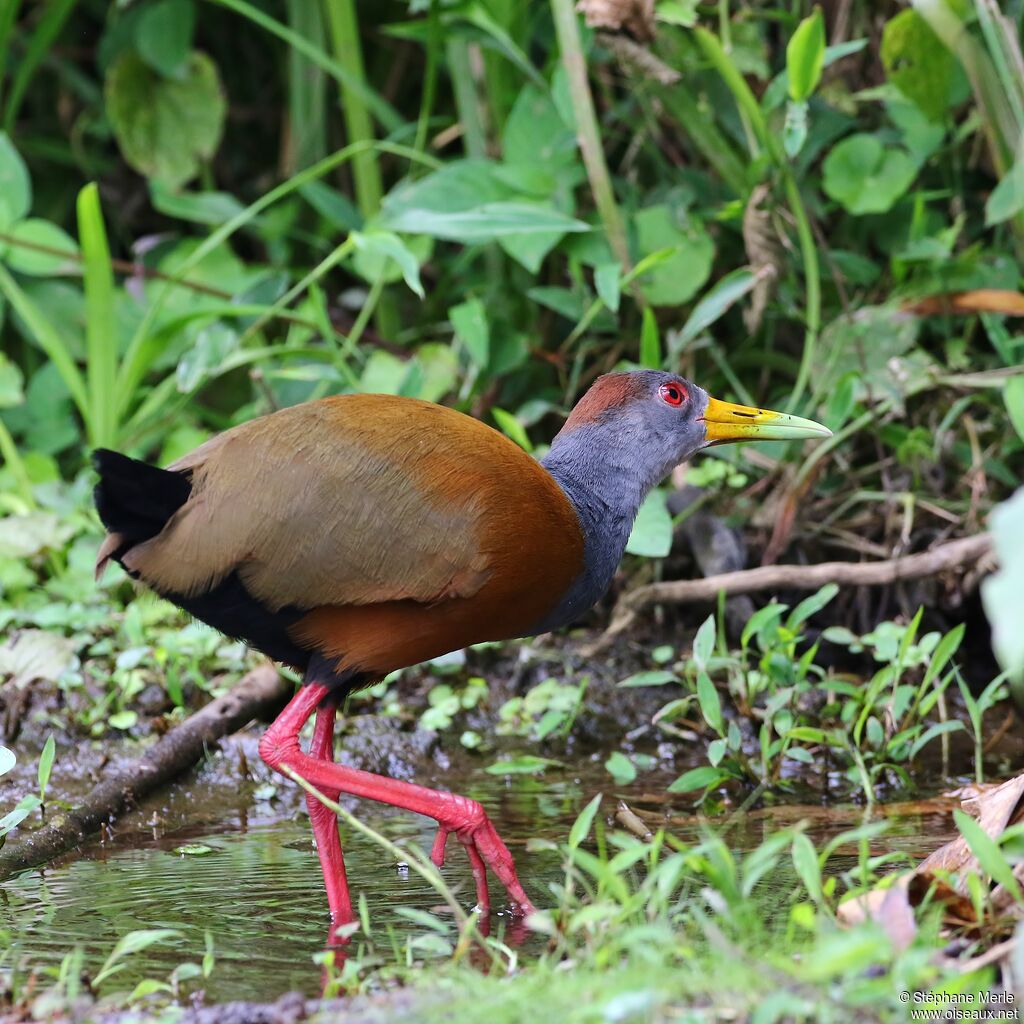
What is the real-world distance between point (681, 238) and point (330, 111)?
2287mm

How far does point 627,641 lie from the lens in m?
4.93

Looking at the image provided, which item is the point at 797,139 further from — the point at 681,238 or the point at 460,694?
the point at 460,694

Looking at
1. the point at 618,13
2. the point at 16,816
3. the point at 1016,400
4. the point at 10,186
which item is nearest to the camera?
the point at 16,816

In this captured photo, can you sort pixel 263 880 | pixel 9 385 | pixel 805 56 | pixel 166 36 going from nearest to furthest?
pixel 263 880, pixel 805 56, pixel 9 385, pixel 166 36

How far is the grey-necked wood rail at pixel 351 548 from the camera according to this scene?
3.26 meters

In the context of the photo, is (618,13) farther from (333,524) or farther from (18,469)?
(18,469)

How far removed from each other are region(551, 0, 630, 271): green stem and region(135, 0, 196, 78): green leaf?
211cm

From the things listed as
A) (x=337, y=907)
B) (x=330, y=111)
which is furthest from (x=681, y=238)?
(x=337, y=907)

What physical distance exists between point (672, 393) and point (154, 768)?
1720mm

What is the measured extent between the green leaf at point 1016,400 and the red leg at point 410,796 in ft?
6.60

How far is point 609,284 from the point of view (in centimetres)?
468

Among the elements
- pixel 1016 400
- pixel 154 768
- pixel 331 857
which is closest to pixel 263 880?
pixel 331 857

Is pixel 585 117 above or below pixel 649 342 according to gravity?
above

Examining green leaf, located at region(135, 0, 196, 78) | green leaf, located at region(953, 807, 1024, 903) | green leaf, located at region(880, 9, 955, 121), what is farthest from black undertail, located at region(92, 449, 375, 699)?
green leaf, located at region(135, 0, 196, 78)
